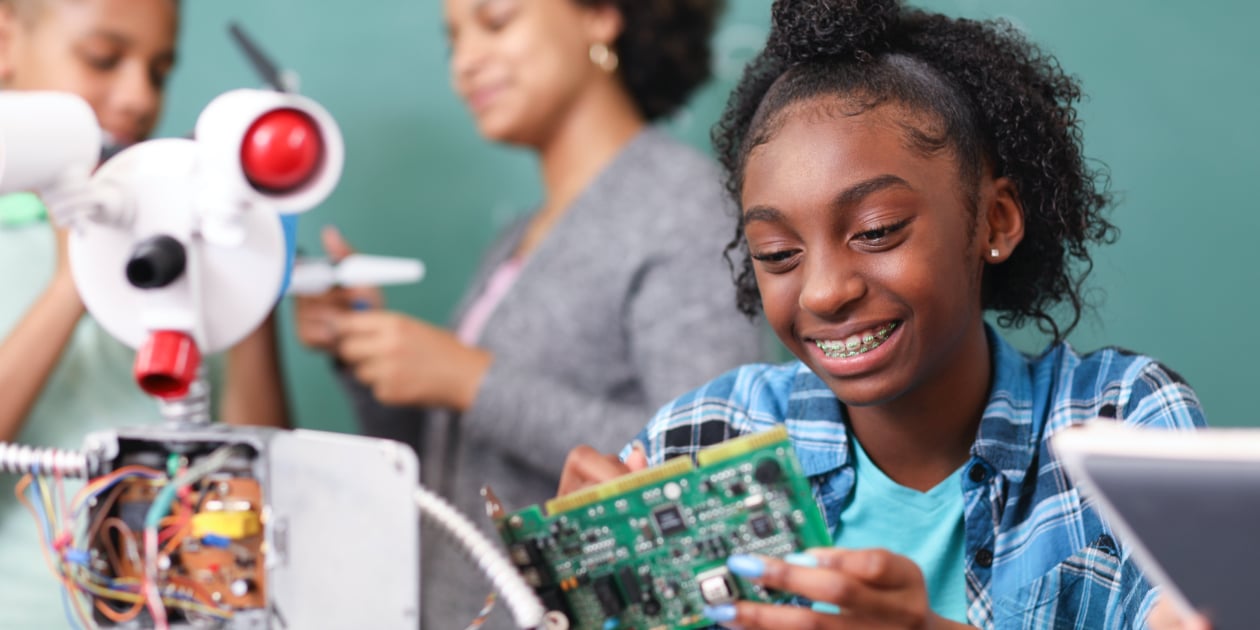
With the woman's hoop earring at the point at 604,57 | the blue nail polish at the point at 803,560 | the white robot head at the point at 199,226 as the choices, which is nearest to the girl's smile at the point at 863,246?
the blue nail polish at the point at 803,560

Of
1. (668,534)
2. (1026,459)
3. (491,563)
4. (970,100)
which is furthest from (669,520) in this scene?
(970,100)

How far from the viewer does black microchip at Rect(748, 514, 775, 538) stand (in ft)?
2.56

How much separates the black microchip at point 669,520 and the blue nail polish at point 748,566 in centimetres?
6

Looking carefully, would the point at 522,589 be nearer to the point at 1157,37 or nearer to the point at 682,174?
the point at 682,174

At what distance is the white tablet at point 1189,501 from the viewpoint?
0.52m

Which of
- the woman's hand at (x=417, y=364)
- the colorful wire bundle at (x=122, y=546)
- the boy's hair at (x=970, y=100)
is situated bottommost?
the colorful wire bundle at (x=122, y=546)

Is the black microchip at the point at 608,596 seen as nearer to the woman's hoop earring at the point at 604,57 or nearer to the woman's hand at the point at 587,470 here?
the woman's hand at the point at 587,470

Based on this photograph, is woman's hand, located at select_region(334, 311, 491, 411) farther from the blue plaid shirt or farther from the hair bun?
the hair bun

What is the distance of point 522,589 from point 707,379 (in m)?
0.67

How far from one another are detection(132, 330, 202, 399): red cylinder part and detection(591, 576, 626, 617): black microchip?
0.99 feet

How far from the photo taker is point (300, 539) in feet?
2.51

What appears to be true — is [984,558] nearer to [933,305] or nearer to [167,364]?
[933,305]

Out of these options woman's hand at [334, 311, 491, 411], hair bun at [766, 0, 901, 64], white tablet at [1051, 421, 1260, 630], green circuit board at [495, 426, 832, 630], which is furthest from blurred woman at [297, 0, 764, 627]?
white tablet at [1051, 421, 1260, 630]

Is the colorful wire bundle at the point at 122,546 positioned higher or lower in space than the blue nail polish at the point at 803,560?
lower
